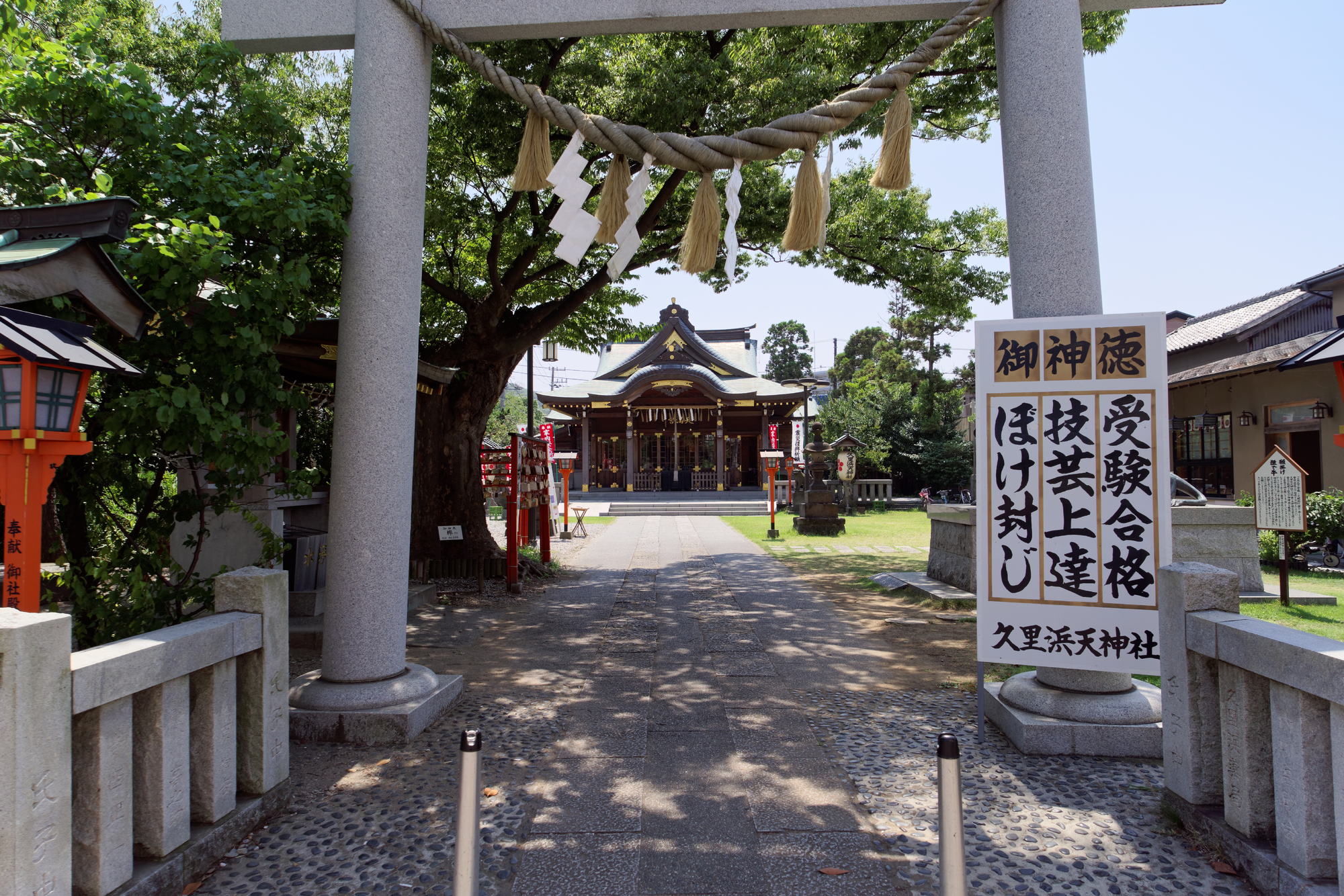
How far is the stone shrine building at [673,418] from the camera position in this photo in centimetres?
2752

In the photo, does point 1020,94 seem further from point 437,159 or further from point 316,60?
point 316,60

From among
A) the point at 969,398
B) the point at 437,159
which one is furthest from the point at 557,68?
the point at 969,398

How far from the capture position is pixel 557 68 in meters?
7.55

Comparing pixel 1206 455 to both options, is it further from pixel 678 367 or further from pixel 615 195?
pixel 615 195

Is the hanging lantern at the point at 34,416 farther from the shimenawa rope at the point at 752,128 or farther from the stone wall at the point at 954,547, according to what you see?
the stone wall at the point at 954,547

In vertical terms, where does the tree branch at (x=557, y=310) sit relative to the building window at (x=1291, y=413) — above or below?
above

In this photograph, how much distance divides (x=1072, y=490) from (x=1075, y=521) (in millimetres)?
158

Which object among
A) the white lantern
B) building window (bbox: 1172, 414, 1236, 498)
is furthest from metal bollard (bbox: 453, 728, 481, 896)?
the white lantern

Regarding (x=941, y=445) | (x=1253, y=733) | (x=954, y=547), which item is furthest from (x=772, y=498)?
(x=1253, y=733)

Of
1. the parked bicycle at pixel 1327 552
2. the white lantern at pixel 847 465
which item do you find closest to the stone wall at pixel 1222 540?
the parked bicycle at pixel 1327 552

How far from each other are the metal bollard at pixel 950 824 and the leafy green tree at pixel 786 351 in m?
50.1

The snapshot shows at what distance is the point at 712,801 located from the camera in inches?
121

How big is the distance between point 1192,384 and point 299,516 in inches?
747

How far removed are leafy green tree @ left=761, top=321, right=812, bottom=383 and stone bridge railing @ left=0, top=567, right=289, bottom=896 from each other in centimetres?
4939
